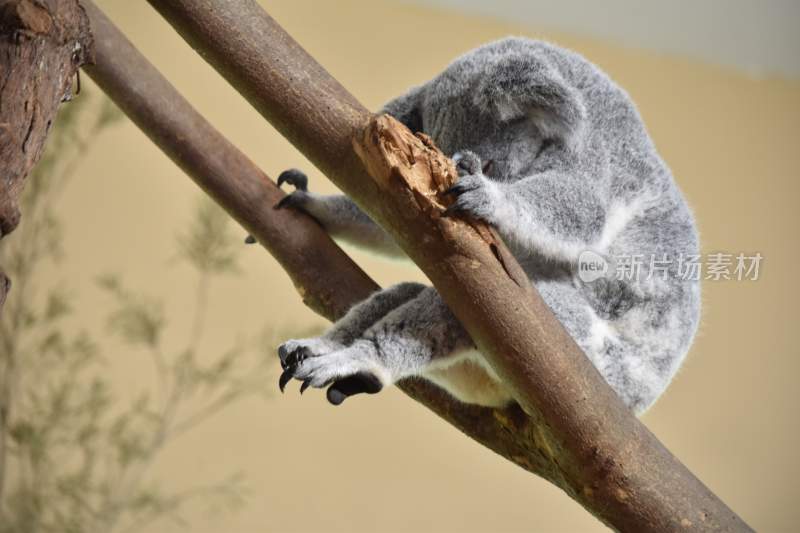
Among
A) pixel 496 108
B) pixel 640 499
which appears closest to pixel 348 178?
pixel 496 108

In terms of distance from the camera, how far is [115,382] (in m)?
3.82

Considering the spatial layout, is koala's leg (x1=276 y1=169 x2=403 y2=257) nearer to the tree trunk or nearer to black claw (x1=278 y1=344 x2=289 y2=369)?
black claw (x1=278 y1=344 x2=289 y2=369)

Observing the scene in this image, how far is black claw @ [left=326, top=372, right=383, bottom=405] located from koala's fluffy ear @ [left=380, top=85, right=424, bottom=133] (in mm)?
933

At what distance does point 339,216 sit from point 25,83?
1072 millimetres

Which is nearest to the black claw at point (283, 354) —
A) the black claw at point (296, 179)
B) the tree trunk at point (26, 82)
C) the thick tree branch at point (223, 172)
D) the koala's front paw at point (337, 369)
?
the koala's front paw at point (337, 369)

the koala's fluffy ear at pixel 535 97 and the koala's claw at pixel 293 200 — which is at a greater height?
the koala's fluffy ear at pixel 535 97

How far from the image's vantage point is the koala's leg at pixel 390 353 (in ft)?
5.83

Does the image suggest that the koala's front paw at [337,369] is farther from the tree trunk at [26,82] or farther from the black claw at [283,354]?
the tree trunk at [26,82]

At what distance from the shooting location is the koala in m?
1.82

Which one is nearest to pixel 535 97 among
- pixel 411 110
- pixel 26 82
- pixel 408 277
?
pixel 411 110

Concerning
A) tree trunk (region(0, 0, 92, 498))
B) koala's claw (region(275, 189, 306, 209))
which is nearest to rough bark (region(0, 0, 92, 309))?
tree trunk (region(0, 0, 92, 498))

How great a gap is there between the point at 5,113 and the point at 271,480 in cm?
272

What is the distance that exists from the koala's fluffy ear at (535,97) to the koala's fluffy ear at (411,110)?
0.35 meters

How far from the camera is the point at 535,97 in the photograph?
206cm
